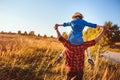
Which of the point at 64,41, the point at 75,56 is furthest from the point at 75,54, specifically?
the point at 64,41

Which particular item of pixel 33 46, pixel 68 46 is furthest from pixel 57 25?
pixel 33 46

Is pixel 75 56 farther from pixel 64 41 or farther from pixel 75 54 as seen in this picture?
pixel 64 41

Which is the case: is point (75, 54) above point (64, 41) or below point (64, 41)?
below

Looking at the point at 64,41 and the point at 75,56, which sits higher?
the point at 64,41

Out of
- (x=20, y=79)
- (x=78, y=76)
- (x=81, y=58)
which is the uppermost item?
(x=81, y=58)

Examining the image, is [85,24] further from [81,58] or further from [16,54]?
[16,54]

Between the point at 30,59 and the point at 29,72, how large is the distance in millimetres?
1537

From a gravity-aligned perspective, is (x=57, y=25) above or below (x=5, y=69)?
above

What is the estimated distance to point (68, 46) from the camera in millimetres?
4262

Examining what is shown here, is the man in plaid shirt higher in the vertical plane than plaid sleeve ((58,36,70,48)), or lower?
lower

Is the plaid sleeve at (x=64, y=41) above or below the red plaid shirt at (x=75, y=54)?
above

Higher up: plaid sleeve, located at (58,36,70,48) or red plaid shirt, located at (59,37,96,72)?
plaid sleeve, located at (58,36,70,48)

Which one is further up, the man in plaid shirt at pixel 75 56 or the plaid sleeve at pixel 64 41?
the plaid sleeve at pixel 64 41

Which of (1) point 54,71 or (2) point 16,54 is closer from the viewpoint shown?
(1) point 54,71
